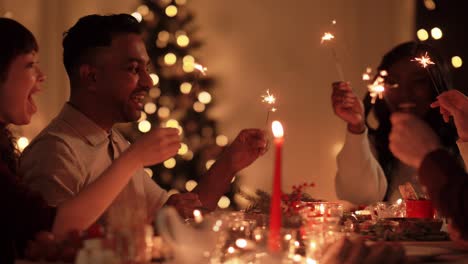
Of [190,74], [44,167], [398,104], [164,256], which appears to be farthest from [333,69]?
[164,256]

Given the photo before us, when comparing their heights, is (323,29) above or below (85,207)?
above

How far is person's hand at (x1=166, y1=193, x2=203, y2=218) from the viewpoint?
2.01 m

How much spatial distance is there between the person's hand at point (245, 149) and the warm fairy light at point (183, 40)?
1.65m

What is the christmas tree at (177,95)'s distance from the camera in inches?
159

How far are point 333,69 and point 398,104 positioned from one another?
87.2 inches

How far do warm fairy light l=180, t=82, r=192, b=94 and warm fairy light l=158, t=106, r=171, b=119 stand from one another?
0.15m

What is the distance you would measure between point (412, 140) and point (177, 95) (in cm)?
278

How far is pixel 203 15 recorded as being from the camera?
5.20 metres

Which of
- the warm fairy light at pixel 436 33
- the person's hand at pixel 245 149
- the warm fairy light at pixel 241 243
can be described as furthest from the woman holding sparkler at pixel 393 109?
the warm fairy light at pixel 241 243

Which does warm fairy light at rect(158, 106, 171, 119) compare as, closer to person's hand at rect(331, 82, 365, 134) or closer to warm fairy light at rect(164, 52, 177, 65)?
warm fairy light at rect(164, 52, 177, 65)

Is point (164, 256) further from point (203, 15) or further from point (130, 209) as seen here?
point (203, 15)

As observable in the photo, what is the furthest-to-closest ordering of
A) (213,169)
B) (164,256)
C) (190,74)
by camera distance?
1. (190,74)
2. (213,169)
3. (164,256)

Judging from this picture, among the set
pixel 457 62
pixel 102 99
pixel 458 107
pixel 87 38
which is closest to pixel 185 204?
pixel 102 99

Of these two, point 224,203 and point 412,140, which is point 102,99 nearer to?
point 412,140
